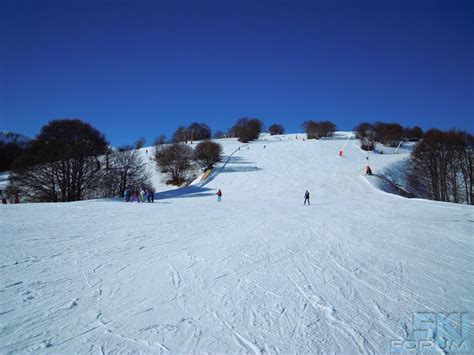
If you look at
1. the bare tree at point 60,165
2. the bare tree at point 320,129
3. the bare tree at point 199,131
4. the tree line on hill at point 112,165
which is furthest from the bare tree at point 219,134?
the bare tree at point 60,165

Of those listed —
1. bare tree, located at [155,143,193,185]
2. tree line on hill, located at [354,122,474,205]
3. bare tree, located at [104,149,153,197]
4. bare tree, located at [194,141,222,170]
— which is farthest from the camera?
bare tree, located at [194,141,222,170]

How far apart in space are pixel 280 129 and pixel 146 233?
110m

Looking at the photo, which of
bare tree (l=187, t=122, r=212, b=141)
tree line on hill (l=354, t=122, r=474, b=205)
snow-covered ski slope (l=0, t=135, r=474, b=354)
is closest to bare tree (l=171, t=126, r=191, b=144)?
bare tree (l=187, t=122, r=212, b=141)

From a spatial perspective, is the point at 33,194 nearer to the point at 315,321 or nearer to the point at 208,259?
the point at 208,259

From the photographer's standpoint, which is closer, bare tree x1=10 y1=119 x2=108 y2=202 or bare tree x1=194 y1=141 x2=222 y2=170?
bare tree x1=10 y1=119 x2=108 y2=202

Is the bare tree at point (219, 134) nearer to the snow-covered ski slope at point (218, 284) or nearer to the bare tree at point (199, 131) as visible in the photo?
the bare tree at point (199, 131)

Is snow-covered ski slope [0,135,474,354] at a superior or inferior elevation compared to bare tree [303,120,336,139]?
inferior

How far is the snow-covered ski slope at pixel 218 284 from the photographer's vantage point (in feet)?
13.4

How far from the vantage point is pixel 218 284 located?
6.02 metres

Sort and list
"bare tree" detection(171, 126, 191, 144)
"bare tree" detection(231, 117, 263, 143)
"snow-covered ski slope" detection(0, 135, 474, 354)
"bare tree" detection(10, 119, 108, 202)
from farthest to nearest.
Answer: "bare tree" detection(171, 126, 191, 144) < "bare tree" detection(231, 117, 263, 143) < "bare tree" detection(10, 119, 108, 202) < "snow-covered ski slope" detection(0, 135, 474, 354)

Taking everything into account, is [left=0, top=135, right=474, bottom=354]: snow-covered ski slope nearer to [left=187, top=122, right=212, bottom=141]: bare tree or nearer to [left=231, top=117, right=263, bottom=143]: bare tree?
[left=231, top=117, right=263, bottom=143]: bare tree

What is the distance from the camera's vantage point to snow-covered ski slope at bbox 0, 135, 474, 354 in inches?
160

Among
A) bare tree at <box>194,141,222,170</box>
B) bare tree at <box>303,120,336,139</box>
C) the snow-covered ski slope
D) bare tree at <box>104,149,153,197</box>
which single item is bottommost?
the snow-covered ski slope

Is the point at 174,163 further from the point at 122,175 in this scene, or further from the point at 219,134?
the point at 219,134
